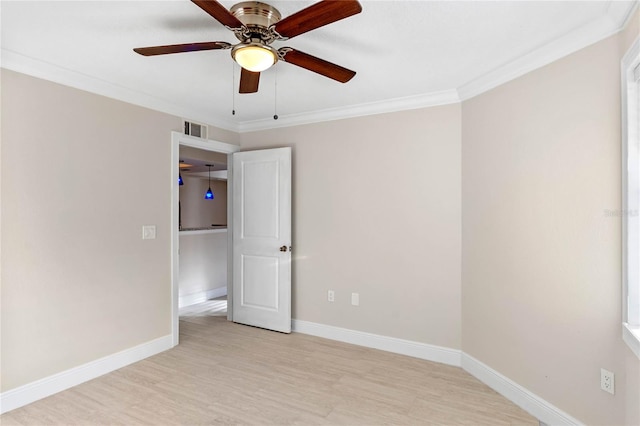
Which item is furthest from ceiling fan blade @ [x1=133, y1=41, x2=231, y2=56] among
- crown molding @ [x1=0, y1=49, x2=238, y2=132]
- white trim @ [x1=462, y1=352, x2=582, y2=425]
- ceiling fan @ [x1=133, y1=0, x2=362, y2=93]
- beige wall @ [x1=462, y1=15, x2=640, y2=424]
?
white trim @ [x1=462, y1=352, x2=582, y2=425]

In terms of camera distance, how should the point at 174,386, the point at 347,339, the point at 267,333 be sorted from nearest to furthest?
the point at 174,386 < the point at 347,339 < the point at 267,333

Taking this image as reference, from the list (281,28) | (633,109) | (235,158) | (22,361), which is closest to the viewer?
(281,28)

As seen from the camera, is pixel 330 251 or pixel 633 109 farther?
pixel 330 251

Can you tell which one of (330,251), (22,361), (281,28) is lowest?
(22,361)

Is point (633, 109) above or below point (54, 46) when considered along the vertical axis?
below

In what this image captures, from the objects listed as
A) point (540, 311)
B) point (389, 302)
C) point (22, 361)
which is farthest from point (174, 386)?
point (540, 311)

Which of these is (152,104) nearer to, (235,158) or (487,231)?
(235,158)

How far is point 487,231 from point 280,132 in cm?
252

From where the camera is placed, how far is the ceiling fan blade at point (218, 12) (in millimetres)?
1411

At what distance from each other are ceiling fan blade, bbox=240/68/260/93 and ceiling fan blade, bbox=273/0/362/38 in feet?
1.47

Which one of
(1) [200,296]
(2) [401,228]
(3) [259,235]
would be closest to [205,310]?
(1) [200,296]

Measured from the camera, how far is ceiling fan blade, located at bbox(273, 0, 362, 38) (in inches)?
55.9

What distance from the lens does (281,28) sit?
1.67 metres

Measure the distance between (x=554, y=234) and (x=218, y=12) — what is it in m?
2.31
